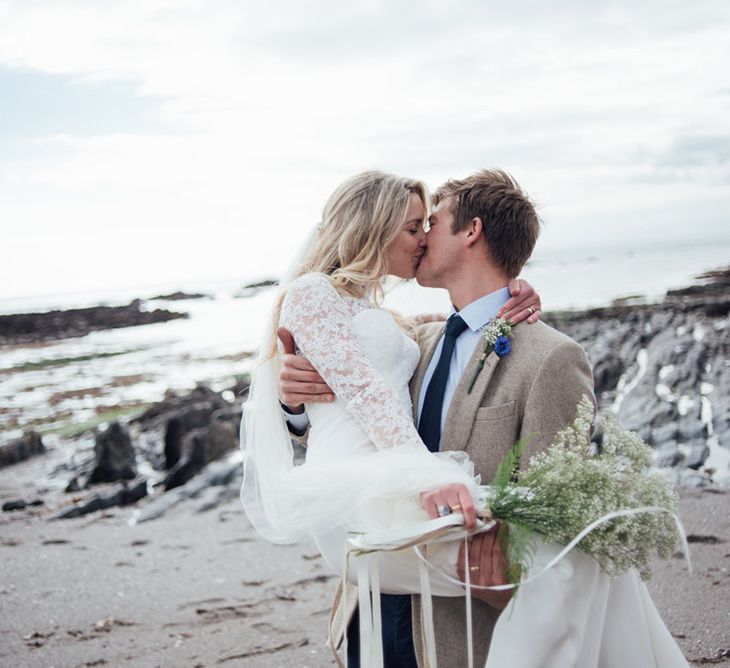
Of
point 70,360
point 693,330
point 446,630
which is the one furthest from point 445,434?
point 70,360

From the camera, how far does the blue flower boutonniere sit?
2975mm

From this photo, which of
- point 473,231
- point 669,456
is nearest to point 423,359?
point 473,231

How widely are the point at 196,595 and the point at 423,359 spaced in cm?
350

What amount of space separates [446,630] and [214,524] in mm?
5268

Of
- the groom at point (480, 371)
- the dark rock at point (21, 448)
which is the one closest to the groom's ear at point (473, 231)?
the groom at point (480, 371)

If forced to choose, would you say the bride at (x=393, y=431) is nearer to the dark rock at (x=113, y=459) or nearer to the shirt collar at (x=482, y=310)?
the shirt collar at (x=482, y=310)

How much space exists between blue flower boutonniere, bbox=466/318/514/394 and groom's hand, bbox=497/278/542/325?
5 cm

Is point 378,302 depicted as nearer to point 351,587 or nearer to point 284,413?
point 284,413

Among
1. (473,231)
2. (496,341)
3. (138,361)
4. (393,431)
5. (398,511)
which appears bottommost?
(138,361)

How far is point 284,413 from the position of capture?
3.47m

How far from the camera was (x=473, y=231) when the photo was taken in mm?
3258

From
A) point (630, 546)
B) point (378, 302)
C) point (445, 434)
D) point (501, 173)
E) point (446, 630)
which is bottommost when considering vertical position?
point (446, 630)

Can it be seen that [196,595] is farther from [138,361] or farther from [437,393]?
[138,361]

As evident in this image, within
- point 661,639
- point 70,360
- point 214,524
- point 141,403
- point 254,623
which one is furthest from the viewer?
point 70,360
